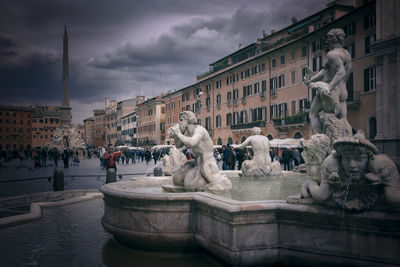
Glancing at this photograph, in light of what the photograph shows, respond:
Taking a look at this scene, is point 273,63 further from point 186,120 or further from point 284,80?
point 186,120

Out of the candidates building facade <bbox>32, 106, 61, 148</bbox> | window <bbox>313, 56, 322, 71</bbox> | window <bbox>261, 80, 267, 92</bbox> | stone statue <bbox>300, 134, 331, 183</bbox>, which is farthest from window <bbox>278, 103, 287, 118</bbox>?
building facade <bbox>32, 106, 61, 148</bbox>

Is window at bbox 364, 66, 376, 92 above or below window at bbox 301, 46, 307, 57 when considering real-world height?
below

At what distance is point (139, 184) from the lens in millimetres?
6359

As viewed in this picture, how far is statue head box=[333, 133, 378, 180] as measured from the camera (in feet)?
10.2

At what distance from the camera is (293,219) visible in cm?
349

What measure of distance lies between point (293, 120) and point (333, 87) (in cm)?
2484

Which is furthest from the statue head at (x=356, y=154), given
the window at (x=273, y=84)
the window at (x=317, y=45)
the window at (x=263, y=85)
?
the window at (x=263, y=85)

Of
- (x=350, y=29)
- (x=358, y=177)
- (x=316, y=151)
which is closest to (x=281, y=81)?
(x=350, y=29)

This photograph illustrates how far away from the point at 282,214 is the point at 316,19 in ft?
99.9

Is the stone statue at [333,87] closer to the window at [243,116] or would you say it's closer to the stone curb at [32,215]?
the stone curb at [32,215]

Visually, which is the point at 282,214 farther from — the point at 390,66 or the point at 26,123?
the point at 26,123

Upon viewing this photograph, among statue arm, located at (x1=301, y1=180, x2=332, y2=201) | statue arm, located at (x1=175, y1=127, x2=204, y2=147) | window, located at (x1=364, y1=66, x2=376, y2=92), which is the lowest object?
statue arm, located at (x1=301, y1=180, x2=332, y2=201)

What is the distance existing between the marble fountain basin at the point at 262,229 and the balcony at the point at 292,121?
26419 millimetres

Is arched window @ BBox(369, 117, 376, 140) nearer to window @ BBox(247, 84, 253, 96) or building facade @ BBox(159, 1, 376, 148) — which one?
building facade @ BBox(159, 1, 376, 148)
